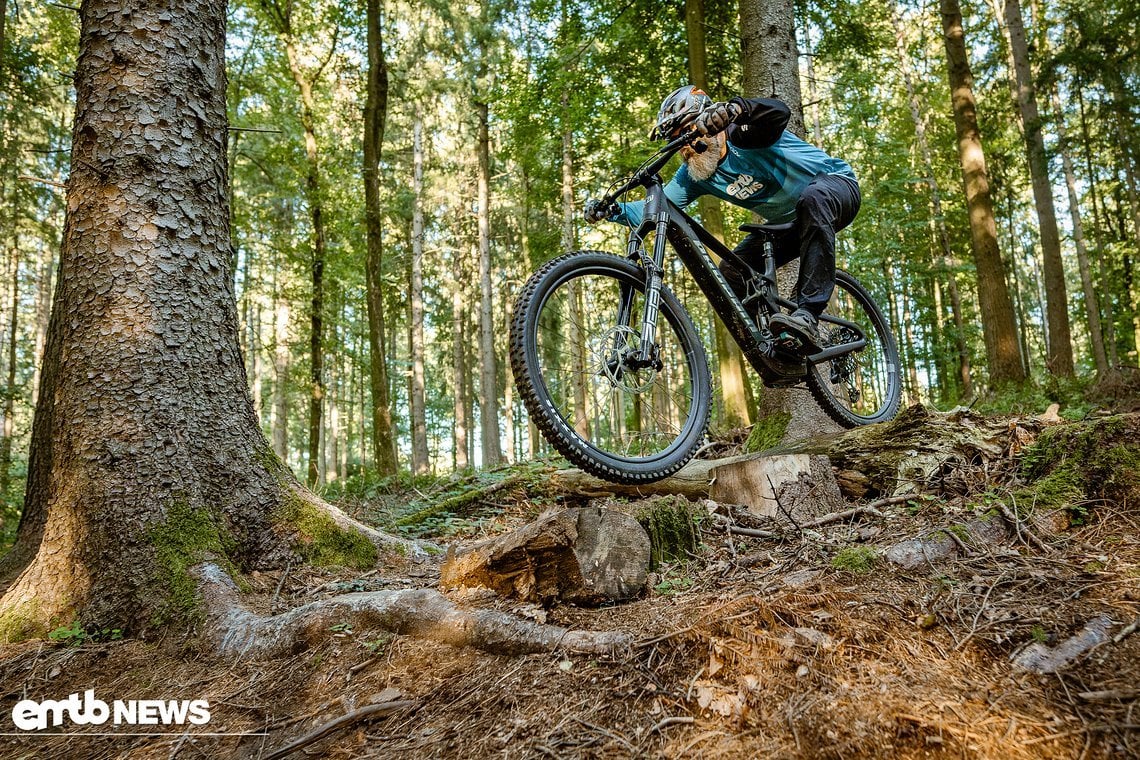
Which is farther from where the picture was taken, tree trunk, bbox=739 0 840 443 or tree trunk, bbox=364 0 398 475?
tree trunk, bbox=364 0 398 475

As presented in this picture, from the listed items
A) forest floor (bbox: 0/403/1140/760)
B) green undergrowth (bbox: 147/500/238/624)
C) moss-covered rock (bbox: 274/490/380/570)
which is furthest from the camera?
moss-covered rock (bbox: 274/490/380/570)

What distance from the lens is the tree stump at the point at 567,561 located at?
2.62 metres

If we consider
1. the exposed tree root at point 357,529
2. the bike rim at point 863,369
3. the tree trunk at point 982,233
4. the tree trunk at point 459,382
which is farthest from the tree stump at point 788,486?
the tree trunk at point 459,382

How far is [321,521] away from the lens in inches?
145

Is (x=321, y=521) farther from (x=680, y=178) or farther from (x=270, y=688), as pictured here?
(x=680, y=178)

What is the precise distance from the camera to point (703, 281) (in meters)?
3.75

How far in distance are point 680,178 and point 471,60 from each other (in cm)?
1518

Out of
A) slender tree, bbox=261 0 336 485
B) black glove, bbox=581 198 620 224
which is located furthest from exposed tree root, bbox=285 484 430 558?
slender tree, bbox=261 0 336 485

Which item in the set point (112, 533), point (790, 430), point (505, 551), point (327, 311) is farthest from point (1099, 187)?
point (112, 533)

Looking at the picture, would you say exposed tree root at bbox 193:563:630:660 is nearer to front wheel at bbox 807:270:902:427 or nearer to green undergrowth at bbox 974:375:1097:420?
front wheel at bbox 807:270:902:427

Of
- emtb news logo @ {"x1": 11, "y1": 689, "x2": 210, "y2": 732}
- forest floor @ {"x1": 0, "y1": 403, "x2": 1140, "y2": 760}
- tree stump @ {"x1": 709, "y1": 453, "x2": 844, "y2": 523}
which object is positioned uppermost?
tree stump @ {"x1": 709, "y1": 453, "x2": 844, "y2": 523}

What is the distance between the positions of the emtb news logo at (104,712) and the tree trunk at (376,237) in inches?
306

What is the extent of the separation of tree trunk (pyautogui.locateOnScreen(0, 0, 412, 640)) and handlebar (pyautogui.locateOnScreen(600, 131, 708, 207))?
234 centimetres

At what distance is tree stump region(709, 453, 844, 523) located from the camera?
3.52m
